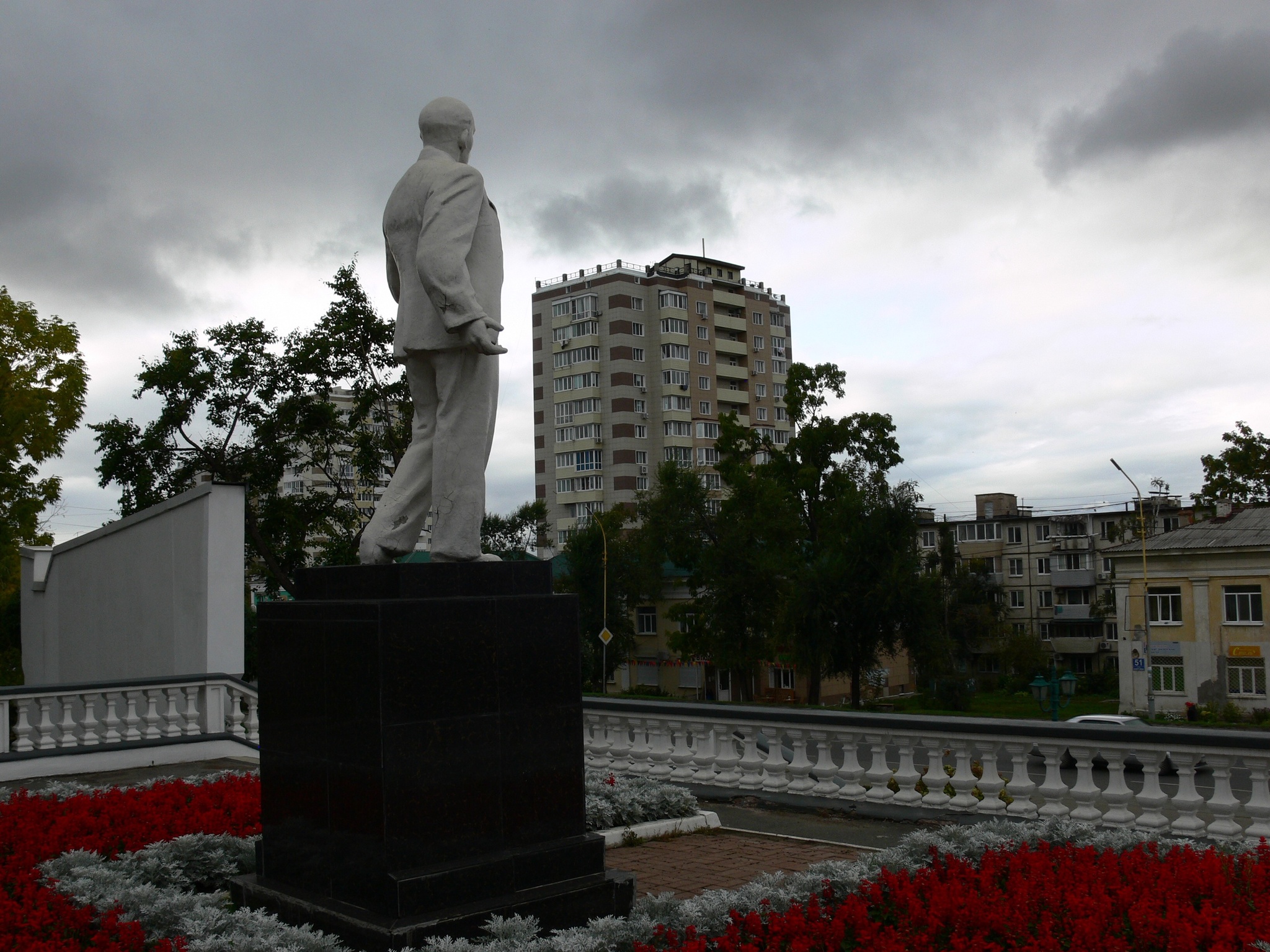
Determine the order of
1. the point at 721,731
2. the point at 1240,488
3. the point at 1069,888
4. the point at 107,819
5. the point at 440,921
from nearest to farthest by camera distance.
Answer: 1. the point at 440,921
2. the point at 1069,888
3. the point at 107,819
4. the point at 721,731
5. the point at 1240,488

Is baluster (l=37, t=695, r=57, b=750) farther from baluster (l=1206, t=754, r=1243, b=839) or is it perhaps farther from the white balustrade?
baluster (l=1206, t=754, r=1243, b=839)

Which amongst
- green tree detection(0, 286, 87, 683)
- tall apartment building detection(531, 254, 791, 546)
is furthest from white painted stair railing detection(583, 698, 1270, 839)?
tall apartment building detection(531, 254, 791, 546)

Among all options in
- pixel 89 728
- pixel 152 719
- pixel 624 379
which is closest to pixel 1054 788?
pixel 152 719

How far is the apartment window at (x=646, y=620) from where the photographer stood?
60247mm

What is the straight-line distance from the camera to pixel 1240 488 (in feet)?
158

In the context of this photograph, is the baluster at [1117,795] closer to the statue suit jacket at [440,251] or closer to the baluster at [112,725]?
the statue suit jacket at [440,251]

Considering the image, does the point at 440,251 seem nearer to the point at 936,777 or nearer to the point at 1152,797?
the point at 936,777

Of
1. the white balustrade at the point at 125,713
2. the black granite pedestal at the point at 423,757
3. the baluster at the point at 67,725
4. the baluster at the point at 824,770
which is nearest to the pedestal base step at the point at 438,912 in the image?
the black granite pedestal at the point at 423,757

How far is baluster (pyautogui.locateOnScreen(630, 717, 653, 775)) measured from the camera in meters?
9.94

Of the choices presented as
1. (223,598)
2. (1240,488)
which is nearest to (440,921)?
(223,598)

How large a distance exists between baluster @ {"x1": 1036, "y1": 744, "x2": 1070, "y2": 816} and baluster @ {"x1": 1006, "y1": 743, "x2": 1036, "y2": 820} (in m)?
0.10

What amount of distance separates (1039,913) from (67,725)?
35.5 feet

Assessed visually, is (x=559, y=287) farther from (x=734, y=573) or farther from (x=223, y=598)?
(x=223, y=598)

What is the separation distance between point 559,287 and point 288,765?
7681cm
